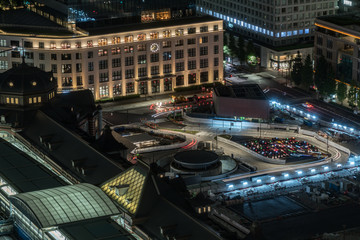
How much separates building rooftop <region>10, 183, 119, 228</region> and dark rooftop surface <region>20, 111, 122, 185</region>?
11.5 meters

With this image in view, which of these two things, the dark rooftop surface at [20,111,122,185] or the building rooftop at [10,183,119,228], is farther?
the dark rooftop surface at [20,111,122,185]

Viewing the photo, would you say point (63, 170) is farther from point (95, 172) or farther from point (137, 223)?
point (137, 223)

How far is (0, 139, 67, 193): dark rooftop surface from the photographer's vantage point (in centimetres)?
15838

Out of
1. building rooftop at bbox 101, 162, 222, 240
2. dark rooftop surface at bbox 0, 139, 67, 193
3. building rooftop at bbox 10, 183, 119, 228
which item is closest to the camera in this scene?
building rooftop at bbox 101, 162, 222, 240

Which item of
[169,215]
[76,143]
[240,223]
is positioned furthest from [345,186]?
[169,215]

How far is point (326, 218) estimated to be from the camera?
181 meters

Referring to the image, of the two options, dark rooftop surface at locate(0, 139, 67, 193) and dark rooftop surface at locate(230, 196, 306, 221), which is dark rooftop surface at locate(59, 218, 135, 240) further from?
dark rooftop surface at locate(230, 196, 306, 221)

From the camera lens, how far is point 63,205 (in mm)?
143500

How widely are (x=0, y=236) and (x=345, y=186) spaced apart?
266 ft

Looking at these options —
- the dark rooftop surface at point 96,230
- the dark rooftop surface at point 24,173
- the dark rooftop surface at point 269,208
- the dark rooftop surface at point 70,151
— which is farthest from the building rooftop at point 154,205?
A: the dark rooftop surface at point 269,208

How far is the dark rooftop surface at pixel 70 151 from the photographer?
16125 cm

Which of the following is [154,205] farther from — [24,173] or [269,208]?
[269,208]

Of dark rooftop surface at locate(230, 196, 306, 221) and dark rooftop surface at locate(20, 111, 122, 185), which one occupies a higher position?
dark rooftop surface at locate(20, 111, 122, 185)

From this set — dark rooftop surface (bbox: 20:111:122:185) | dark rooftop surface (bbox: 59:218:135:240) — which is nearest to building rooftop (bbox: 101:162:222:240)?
dark rooftop surface (bbox: 59:218:135:240)
